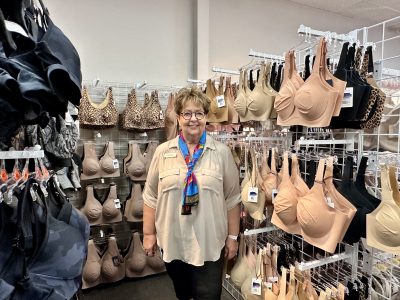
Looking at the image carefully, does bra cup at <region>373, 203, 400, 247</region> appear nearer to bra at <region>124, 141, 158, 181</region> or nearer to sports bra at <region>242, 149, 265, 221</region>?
sports bra at <region>242, 149, 265, 221</region>

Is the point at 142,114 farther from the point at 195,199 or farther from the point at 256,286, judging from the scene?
the point at 256,286

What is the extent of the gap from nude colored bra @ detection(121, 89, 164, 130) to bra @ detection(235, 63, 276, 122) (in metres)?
1.30

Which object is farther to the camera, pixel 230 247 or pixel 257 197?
pixel 257 197

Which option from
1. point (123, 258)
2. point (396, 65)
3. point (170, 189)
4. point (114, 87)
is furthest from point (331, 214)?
point (396, 65)

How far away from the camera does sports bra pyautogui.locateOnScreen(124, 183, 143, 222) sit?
9.84ft

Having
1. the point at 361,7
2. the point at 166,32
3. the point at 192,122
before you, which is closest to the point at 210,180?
the point at 192,122

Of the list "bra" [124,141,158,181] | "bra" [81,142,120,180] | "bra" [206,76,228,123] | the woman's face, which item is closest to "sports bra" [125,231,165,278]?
"bra" [124,141,158,181]

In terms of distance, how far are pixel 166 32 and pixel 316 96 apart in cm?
276

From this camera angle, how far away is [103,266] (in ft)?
9.24

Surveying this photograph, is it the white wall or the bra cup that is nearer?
the bra cup

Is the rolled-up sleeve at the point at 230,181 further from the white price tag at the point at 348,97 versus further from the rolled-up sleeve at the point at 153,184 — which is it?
the white price tag at the point at 348,97

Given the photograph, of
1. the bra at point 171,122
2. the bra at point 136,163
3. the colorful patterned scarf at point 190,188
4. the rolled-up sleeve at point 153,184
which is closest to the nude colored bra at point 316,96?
the colorful patterned scarf at point 190,188

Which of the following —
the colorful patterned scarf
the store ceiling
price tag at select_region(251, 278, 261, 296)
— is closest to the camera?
the colorful patterned scarf

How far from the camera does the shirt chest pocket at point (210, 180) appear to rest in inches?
63.7
